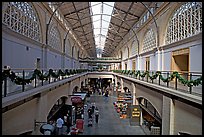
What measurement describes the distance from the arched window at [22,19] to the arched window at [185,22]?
445 inches

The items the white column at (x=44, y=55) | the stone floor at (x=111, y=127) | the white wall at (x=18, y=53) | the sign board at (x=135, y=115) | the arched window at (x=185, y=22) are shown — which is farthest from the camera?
the sign board at (x=135, y=115)

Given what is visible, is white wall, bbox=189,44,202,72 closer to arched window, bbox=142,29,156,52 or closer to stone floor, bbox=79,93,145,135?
stone floor, bbox=79,93,145,135

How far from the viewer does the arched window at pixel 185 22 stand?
12389mm

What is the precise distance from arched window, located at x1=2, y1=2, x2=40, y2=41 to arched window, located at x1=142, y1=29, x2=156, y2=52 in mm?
12080

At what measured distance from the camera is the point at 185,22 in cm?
1411

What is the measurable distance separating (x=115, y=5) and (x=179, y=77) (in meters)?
18.7

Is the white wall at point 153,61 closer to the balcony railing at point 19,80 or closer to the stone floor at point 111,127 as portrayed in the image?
the stone floor at point 111,127

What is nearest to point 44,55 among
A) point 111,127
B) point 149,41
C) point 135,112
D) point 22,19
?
point 22,19

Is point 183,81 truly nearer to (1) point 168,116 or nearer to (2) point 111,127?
(1) point 168,116

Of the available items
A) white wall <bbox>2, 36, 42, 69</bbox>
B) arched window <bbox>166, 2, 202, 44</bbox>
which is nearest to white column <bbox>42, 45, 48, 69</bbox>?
white wall <bbox>2, 36, 42, 69</bbox>

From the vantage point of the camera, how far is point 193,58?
12773 millimetres

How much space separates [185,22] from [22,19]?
37.7ft

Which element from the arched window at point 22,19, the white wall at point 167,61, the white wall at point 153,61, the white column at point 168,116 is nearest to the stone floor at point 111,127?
the white wall at point 167,61

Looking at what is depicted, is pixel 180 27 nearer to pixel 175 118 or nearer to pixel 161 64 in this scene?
pixel 161 64
